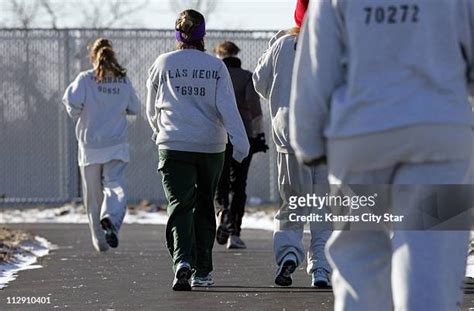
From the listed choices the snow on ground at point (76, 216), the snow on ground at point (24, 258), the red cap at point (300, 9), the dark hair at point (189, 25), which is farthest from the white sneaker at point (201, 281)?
the snow on ground at point (76, 216)

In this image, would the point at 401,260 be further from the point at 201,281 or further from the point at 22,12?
the point at 22,12

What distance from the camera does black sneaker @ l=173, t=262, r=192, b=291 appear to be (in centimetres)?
968

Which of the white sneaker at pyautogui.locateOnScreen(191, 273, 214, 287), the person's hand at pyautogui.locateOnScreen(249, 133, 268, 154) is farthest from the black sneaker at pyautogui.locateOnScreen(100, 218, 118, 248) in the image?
the white sneaker at pyautogui.locateOnScreen(191, 273, 214, 287)

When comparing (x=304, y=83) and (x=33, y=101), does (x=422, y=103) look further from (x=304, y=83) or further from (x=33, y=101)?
(x=33, y=101)

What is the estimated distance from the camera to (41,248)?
14227 mm

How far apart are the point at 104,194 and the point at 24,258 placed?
1.08 meters

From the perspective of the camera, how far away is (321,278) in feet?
32.1

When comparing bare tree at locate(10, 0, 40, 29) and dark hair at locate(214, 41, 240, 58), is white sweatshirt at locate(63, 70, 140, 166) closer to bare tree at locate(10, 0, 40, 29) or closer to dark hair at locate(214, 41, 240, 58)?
dark hair at locate(214, 41, 240, 58)

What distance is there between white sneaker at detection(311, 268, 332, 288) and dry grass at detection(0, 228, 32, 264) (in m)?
3.23

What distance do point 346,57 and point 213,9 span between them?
79.4 ft

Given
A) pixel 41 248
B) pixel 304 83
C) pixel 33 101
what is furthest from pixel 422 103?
pixel 33 101

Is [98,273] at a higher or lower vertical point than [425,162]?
lower

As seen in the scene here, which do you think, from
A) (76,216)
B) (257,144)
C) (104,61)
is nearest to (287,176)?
(104,61)

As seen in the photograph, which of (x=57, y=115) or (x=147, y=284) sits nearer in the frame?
(x=147, y=284)
